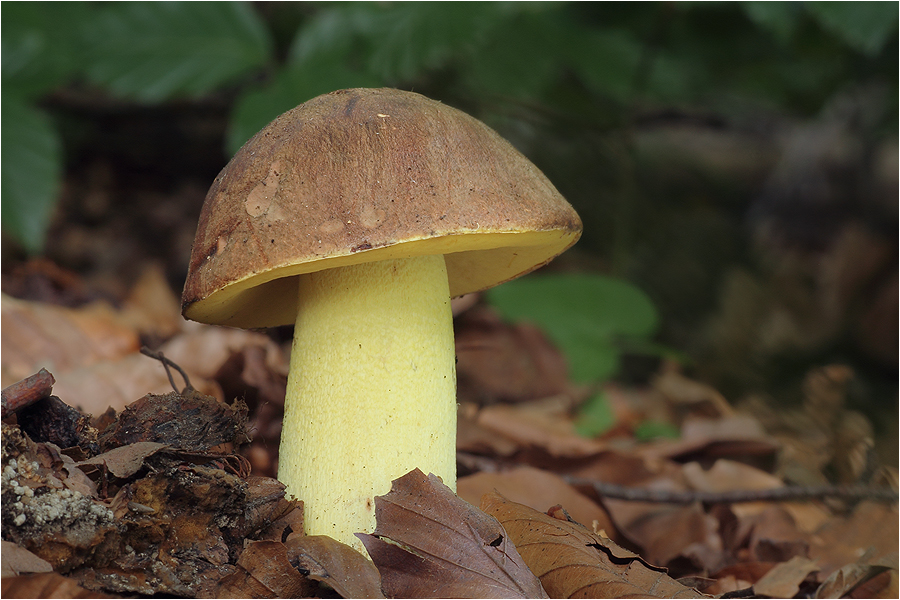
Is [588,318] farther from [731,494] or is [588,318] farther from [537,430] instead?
[731,494]

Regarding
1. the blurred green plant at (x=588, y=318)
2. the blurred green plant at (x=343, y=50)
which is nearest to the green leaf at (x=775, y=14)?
the blurred green plant at (x=343, y=50)

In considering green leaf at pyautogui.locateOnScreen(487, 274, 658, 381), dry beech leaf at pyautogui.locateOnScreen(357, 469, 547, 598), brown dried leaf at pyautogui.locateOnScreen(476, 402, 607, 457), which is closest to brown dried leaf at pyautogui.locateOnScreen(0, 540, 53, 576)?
dry beech leaf at pyautogui.locateOnScreen(357, 469, 547, 598)

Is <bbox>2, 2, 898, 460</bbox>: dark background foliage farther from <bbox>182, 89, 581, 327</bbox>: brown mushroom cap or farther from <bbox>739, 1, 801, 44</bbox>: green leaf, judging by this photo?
<bbox>182, 89, 581, 327</bbox>: brown mushroom cap

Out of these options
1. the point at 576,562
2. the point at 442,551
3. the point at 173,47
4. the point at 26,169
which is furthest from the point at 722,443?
the point at 26,169

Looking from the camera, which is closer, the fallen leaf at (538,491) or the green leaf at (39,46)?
the fallen leaf at (538,491)

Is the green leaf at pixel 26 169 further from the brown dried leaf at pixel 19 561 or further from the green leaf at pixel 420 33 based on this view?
the brown dried leaf at pixel 19 561

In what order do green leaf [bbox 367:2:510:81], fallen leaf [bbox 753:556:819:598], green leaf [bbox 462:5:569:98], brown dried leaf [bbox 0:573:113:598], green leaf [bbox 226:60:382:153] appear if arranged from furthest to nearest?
green leaf [bbox 462:5:569:98], green leaf [bbox 367:2:510:81], green leaf [bbox 226:60:382:153], fallen leaf [bbox 753:556:819:598], brown dried leaf [bbox 0:573:113:598]

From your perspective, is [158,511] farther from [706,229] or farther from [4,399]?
[706,229]
